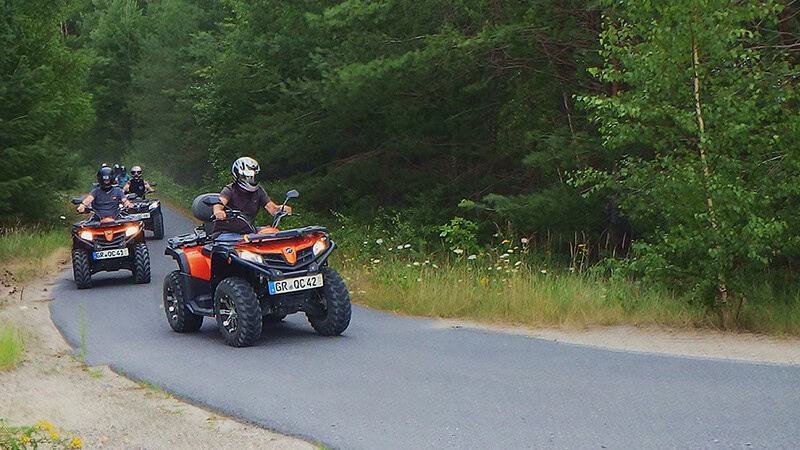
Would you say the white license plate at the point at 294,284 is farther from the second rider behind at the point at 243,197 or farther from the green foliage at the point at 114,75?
the green foliage at the point at 114,75

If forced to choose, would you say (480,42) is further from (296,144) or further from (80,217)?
(80,217)

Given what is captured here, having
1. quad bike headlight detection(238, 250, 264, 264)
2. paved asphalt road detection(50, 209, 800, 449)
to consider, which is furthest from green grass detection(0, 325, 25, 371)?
quad bike headlight detection(238, 250, 264, 264)

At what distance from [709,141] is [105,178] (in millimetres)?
12905

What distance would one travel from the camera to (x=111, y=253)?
18.7 m

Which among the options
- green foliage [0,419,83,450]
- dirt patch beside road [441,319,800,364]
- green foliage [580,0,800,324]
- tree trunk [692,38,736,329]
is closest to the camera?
green foliage [0,419,83,450]

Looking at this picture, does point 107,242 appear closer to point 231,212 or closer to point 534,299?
point 231,212

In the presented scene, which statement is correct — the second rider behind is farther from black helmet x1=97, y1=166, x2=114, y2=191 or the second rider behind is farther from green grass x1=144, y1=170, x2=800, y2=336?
black helmet x1=97, y1=166, x2=114, y2=191

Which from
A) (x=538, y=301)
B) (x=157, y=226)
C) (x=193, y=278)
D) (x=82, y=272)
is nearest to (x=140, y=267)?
(x=82, y=272)

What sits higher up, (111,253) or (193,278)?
(193,278)

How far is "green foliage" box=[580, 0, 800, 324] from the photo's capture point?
10406 mm

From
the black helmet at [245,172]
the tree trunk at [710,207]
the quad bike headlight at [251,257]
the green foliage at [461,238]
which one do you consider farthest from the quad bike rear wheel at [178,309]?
the green foliage at [461,238]

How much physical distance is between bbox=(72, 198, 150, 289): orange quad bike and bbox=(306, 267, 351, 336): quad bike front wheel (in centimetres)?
812

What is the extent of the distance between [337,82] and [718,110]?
15883 millimetres

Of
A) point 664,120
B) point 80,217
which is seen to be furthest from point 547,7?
point 80,217
